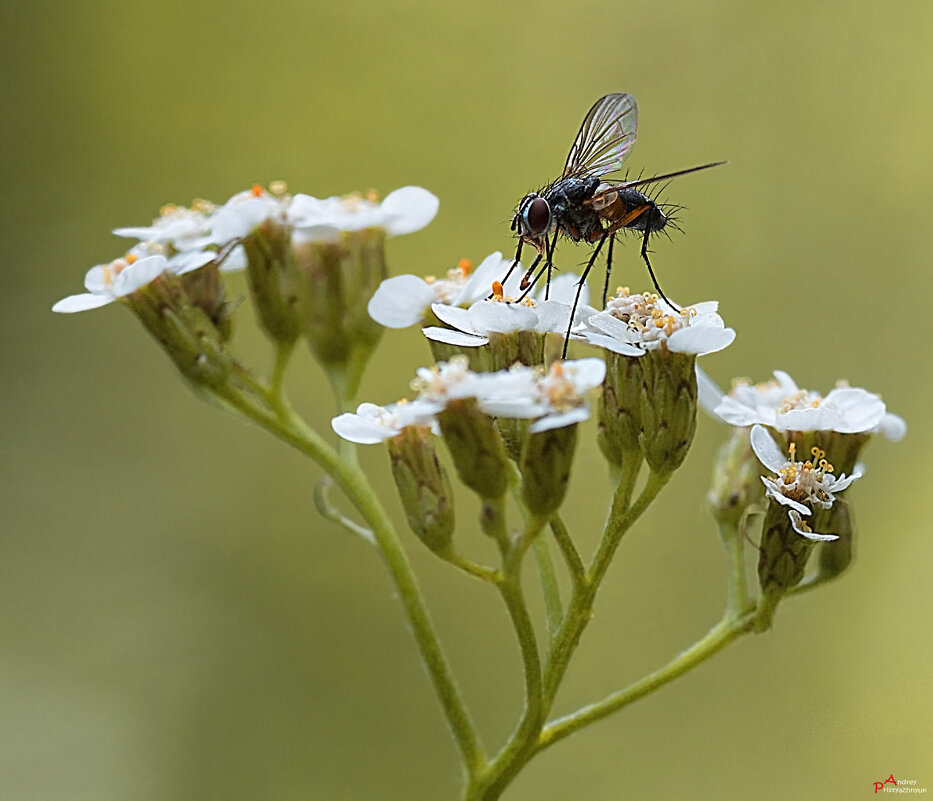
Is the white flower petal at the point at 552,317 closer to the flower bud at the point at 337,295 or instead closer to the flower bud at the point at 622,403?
the flower bud at the point at 622,403

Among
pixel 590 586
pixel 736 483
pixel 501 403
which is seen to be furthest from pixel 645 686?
pixel 501 403

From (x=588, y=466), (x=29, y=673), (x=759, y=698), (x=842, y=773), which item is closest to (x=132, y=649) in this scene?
(x=29, y=673)

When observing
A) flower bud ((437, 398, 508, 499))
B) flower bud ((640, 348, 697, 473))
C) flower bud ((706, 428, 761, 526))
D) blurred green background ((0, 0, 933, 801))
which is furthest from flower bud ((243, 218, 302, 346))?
blurred green background ((0, 0, 933, 801))

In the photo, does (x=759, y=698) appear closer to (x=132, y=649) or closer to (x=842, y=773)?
(x=842, y=773)

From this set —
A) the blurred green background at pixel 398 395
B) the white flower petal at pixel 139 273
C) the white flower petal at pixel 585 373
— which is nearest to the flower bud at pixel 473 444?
the white flower petal at pixel 585 373

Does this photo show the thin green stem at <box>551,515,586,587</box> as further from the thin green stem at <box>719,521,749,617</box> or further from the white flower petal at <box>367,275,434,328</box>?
the white flower petal at <box>367,275,434,328</box>

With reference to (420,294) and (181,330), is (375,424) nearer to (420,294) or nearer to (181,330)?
(420,294)
